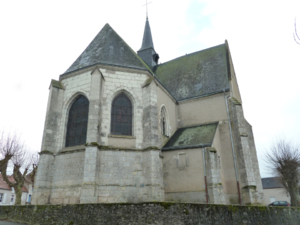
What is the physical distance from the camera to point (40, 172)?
1134cm

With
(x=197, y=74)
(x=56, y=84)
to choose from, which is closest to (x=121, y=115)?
(x=56, y=84)

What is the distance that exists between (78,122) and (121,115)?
7.45 feet

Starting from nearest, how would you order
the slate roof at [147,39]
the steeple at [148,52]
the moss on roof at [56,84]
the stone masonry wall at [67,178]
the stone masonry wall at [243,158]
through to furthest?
the stone masonry wall at [67,178] → the stone masonry wall at [243,158] → the moss on roof at [56,84] → the steeple at [148,52] → the slate roof at [147,39]

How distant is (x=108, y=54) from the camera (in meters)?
14.1

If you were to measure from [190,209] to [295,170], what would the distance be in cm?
1899

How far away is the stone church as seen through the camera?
11.0 m

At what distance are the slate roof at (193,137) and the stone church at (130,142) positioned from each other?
0.19 ft

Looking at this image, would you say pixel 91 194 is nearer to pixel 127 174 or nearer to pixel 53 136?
pixel 127 174

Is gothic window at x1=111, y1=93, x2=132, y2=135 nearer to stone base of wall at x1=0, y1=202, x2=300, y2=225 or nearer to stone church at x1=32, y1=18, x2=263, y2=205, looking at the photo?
stone church at x1=32, y1=18, x2=263, y2=205

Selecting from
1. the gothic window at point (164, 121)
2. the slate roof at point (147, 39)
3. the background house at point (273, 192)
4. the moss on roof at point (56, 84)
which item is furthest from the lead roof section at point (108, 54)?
the background house at point (273, 192)

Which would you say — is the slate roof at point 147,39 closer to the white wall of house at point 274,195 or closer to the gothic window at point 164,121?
the gothic window at point 164,121

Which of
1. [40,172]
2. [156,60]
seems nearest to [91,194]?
[40,172]

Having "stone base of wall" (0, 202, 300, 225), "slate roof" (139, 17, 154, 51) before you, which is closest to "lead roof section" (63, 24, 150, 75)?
"stone base of wall" (0, 202, 300, 225)

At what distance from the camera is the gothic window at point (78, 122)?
12183 millimetres
